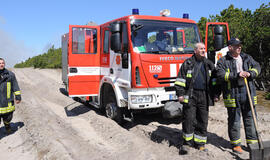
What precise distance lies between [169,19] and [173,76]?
1.37m

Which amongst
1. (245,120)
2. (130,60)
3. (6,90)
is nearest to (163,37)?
(130,60)

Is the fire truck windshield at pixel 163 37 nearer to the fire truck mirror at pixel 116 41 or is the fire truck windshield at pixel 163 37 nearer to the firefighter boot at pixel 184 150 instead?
the fire truck mirror at pixel 116 41

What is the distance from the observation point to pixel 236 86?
13.1 ft

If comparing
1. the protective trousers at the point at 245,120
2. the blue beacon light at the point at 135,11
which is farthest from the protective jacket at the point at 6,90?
the protective trousers at the point at 245,120

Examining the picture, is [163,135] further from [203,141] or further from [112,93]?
[112,93]

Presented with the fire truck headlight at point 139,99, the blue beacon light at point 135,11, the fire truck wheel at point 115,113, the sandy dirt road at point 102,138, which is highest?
the blue beacon light at point 135,11

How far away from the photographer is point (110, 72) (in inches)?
237

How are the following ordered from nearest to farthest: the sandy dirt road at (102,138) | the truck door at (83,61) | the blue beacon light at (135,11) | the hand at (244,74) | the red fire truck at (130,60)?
the hand at (244,74), the sandy dirt road at (102,138), the red fire truck at (130,60), the blue beacon light at (135,11), the truck door at (83,61)

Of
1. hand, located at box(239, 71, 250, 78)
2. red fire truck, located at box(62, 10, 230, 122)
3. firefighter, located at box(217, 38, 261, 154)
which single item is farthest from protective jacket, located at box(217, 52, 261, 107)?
red fire truck, located at box(62, 10, 230, 122)

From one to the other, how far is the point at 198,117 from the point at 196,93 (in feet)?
1.44

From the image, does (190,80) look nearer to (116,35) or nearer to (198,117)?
(198,117)

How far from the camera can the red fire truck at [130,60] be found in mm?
5094

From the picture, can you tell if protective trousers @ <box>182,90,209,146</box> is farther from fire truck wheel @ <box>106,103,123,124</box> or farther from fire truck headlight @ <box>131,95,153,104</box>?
fire truck wheel @ <box>106,103,123,124</box>

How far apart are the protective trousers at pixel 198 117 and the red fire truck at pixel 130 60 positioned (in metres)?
1.14
